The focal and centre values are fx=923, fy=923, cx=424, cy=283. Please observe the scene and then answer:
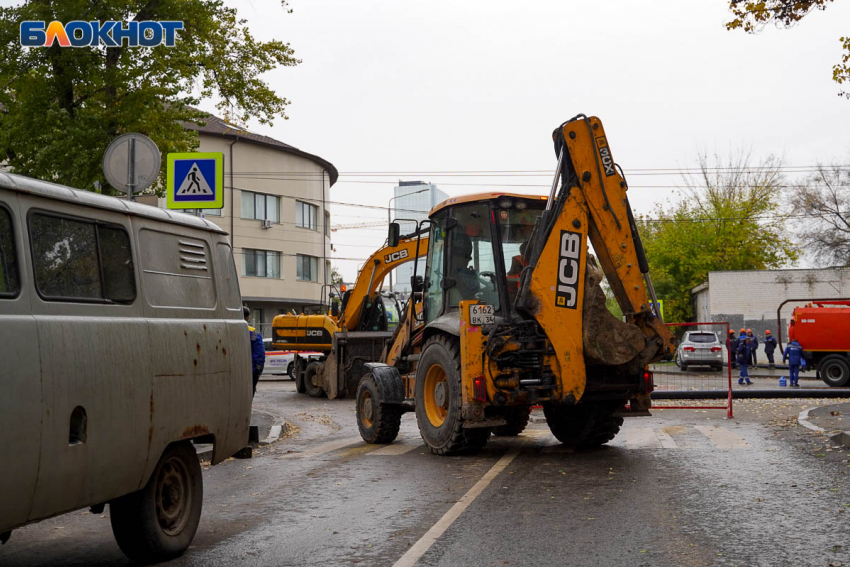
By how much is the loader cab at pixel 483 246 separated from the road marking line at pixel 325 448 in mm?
2493

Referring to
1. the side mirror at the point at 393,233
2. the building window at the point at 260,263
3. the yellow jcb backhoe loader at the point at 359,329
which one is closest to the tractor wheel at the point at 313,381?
the yellow jcb backhoe loader at the point at 359,329

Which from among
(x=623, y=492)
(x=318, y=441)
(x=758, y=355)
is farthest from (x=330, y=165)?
(x=623, y=492)

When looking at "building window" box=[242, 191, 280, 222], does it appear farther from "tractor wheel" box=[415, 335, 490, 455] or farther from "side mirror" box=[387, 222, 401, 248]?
"tractor wheel" box=[415, 335, 490, 455]

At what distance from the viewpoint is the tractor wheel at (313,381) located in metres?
24.3

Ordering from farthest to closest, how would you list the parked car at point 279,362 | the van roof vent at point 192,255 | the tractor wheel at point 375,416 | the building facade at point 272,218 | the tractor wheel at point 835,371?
the building facade at point 272,218
the parked car at point 279,362
the tractor wheel at point 835,371
the tractor wheel at point 375,416
the van roof vent at point 192,255

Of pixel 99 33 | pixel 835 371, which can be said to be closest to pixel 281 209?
pixel 835 371

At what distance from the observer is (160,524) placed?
6.45 meters

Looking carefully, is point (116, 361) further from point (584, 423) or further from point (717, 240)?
point (717, 240)

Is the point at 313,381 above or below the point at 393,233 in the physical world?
below

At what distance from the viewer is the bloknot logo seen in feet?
62.3

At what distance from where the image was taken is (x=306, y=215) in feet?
188

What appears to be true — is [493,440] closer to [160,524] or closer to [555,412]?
[555,412]

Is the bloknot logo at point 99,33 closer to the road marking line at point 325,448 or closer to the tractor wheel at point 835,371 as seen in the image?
the road marking line at point 325,448

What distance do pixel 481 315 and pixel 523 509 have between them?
3634 mm
